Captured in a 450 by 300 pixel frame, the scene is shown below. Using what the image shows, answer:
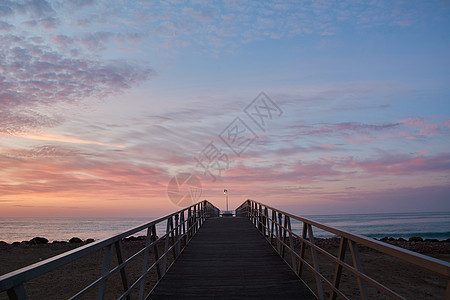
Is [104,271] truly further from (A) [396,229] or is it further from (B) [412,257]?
(A) [396,229]

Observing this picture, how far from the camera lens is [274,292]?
5.38 m

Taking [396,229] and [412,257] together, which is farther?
[396,229]

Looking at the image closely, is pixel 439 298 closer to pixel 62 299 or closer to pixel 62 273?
pixel 62 299

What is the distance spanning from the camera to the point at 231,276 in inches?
252

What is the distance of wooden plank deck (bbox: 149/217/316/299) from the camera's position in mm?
5316

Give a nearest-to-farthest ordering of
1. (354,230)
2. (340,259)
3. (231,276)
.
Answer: (340,259)
(231,276)
(354,230)

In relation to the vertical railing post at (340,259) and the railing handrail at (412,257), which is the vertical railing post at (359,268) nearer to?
the railing handrail at (412,257)

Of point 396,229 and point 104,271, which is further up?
point 104,271

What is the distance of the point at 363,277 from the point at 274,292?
252cm

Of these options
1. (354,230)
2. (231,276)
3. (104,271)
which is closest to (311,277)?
(231,276)

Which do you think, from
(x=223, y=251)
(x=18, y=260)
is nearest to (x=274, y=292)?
(x=223, y=251)

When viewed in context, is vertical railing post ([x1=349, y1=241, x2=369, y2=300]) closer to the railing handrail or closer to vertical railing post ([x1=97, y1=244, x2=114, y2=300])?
the railing handrail

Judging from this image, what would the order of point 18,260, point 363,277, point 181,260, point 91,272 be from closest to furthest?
1. point 363,277
2. point 181,260
3. point 91,272
4. point 18,260

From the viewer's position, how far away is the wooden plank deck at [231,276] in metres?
5.32
